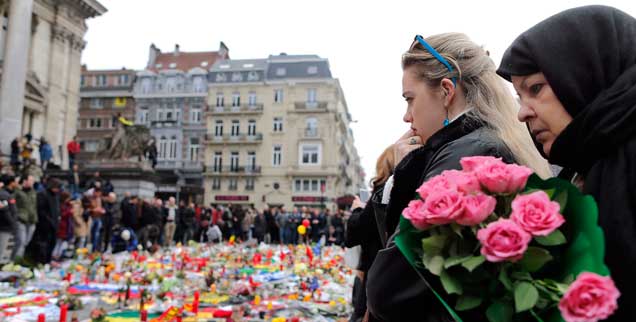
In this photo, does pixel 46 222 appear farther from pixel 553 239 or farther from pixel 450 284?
pixel 553 239

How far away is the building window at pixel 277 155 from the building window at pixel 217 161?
245 inches

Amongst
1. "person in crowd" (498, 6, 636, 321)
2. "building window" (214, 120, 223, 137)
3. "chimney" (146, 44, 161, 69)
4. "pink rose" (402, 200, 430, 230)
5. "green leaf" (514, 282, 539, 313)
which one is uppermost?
"chimney" (146, 44, 161, 69)

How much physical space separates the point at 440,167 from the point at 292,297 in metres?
5.97

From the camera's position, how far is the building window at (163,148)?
60562 mm

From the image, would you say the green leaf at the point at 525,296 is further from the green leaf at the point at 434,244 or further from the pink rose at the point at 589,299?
the green leaf at the point at 434,244

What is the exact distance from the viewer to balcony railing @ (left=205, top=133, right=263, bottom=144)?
57.4 m

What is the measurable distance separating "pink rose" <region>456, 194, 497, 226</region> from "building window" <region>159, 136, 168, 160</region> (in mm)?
61670

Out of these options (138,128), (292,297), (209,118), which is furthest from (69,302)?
(209,118)

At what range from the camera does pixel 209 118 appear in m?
59.2

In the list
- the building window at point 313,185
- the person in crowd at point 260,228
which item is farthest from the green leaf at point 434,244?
the building window at point 313,185

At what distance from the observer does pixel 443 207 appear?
133 cm

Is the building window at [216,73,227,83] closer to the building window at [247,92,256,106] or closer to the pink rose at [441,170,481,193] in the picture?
the building window at [247,92,256,106]

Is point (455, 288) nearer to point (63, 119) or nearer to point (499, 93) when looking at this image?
point (499, 93)

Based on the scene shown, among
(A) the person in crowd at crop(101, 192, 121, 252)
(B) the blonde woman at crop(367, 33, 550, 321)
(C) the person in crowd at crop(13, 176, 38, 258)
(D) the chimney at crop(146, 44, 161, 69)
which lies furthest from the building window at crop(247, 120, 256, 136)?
(B) the blonde woman at crop(367, 33, 550, 321)
